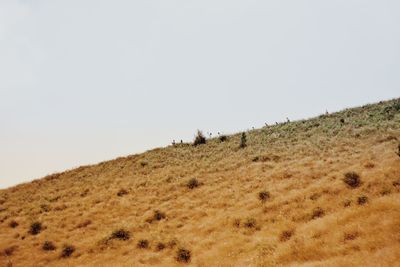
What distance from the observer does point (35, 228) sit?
23.7m

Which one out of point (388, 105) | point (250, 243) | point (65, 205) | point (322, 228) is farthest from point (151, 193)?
point (388, 105)

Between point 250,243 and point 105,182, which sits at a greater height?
point 105,182

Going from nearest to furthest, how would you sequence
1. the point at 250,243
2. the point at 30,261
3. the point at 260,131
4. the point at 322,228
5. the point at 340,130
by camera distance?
the point at 322,228 < the point at 250,243 < the point at 30,261 < the point at 340,130 < the point at 260,131

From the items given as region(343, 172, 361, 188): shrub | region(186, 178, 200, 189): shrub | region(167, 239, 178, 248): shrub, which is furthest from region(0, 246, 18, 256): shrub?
region(343, 172, 361, 188): shrub

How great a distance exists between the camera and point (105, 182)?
3066 cm

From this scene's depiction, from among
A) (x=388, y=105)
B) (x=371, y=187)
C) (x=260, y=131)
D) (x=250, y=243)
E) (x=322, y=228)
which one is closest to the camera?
(x=322, y=228)

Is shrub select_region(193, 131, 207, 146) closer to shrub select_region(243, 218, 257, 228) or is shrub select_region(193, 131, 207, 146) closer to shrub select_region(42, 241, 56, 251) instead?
shrub select_region(42, 241, 56, 251)

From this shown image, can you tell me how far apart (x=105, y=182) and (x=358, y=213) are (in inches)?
751

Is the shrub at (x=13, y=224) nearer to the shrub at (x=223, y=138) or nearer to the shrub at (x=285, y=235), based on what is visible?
the shrub at (x=285, y=235)

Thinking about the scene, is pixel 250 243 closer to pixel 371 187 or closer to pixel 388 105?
pixel 371 187

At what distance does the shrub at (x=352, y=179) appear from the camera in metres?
18.7

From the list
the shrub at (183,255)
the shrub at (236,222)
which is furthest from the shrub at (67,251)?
the shrub at (236,222)

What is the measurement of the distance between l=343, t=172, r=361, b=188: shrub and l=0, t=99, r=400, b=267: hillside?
4 centimetres

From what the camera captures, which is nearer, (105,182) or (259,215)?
(259,215)
